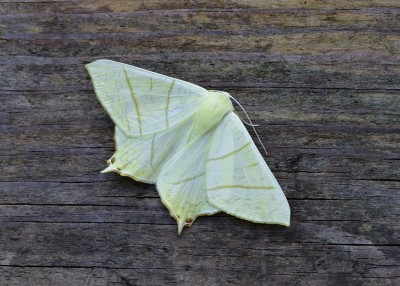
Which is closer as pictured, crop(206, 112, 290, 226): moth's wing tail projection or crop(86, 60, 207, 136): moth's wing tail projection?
crop(206, 112, 290, 226): moth's wing tail projection

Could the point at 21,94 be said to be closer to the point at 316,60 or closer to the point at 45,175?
the point at 45,175

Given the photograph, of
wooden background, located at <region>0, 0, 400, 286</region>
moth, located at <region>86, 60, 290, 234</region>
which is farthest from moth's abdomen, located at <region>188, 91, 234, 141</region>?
wooden background, located at <region>0, 0, 400, 286</region>

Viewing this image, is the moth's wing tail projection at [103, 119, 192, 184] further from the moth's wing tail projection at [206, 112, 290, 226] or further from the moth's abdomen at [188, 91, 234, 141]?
the moth's wing tail projection at [206, 112, 290, 226]

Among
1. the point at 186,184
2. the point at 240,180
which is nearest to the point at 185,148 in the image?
the point at 186,184

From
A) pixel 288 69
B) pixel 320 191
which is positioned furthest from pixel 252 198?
pixel 288 69

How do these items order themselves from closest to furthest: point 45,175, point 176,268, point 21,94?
point 176,268, point 45,175, point 21,94

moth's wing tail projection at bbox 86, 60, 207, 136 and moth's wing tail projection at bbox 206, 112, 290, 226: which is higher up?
moth's wing tail projection at bbox 86, 60, 207, 136
